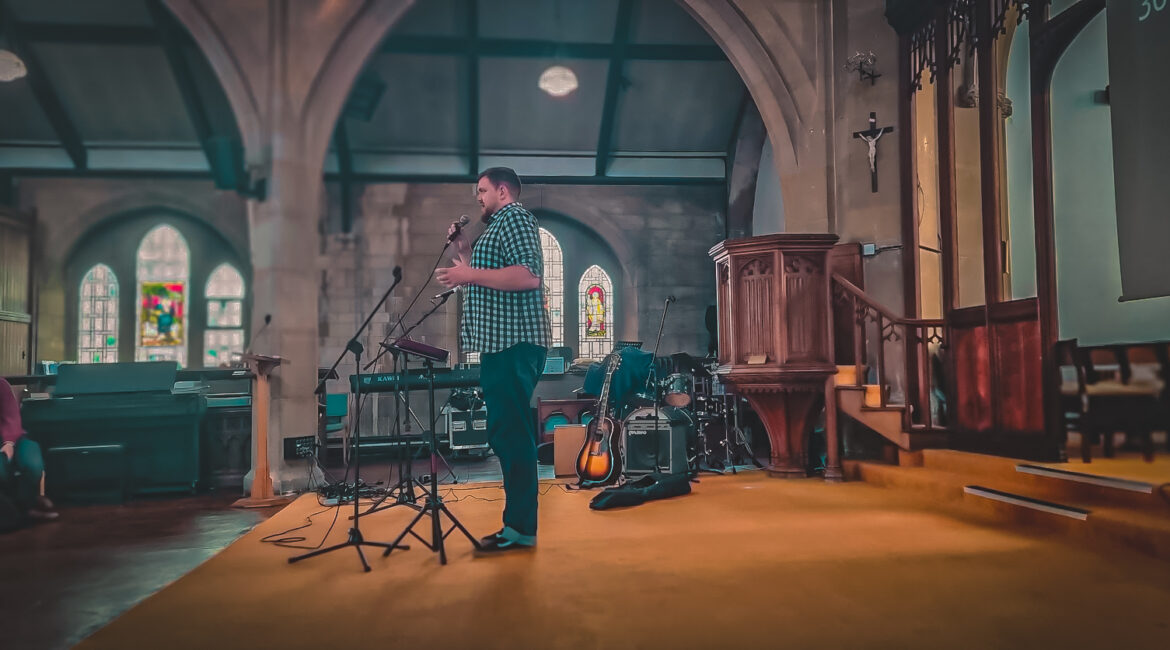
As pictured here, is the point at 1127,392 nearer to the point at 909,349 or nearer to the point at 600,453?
the point at 909,349

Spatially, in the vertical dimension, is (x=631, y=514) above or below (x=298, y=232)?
below

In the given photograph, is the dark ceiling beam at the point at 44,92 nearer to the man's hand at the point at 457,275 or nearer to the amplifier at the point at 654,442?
the amplifier at the point at 654,442

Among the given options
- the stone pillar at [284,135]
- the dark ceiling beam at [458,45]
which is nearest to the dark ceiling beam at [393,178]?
the dark ceiling beam at [458,45]

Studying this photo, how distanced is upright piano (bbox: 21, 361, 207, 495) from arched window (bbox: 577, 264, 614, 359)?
24.5 ft

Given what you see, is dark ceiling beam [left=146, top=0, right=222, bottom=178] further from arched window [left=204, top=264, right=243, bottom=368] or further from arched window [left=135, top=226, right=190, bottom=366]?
arched window [left=204, top=264, right=243, bottom=368]

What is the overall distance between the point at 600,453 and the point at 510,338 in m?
2.79

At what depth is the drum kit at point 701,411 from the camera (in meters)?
6.23

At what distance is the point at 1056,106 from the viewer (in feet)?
23.7

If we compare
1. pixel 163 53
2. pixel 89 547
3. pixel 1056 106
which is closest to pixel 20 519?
pixel 89 547

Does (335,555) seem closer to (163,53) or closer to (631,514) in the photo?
(631,514)

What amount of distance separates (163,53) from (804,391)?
9812 millimetres

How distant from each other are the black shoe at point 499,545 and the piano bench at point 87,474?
3984 mm

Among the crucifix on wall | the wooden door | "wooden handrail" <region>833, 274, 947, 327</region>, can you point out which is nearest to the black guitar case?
"wooden handrail" <region>833, 274, 947, 327</region>

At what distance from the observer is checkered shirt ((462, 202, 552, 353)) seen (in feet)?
10.2
